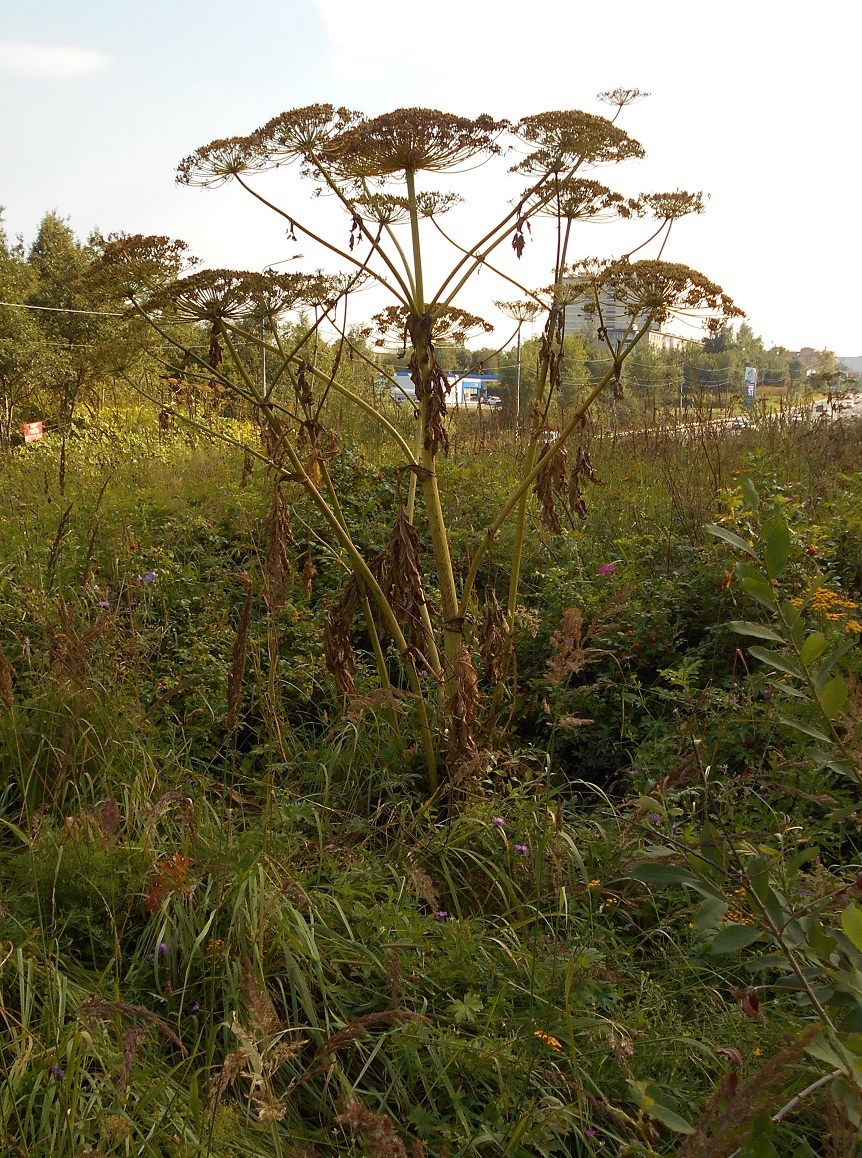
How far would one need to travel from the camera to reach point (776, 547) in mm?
1098

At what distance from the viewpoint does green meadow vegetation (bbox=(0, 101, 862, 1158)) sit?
1.41 m

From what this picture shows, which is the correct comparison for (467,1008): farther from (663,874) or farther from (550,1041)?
(663,874)

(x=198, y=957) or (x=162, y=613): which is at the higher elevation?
(x=162, y=613)

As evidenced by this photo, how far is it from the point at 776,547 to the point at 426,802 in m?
1.97

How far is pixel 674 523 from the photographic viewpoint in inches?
196

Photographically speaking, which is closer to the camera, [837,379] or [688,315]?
[688,315]

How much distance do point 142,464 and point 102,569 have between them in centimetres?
303

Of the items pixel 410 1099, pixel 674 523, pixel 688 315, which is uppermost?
pixel 688 315

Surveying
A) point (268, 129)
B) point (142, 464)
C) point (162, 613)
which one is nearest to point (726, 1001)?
point (268, 129)

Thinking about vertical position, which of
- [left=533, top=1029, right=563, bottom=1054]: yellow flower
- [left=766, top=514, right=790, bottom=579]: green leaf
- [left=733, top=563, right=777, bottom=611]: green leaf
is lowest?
[left=533, top=1029, right=563, bottom=1054]: yellow flower

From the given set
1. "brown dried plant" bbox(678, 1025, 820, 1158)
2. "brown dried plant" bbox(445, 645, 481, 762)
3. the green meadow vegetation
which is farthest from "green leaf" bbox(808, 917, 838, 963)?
"brown dried plant" bbox(445, 645, 481, 762)

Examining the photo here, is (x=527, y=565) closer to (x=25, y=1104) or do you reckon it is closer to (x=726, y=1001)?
(x=726, y=1001)

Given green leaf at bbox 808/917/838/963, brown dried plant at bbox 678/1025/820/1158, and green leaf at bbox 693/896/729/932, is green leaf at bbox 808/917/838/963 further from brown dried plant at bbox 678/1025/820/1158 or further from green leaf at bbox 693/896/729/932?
brown dried plant at bbox 678/1025/820/1158

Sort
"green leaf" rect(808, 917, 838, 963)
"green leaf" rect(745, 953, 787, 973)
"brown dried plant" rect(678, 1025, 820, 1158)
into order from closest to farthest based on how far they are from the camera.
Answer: "brown dried plant" rect(678, 1025, 820, 1158)
"green leaf" rect(808, 917, 838, 963)
"green leaf" rect(745, 953, 787, 973)
